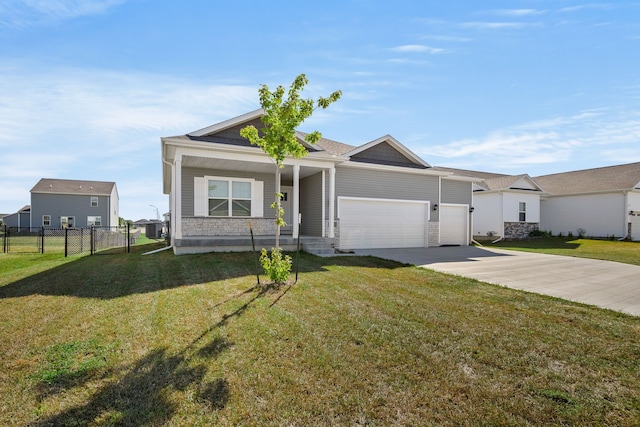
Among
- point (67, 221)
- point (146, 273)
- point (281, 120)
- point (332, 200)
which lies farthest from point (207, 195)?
point (67, 221)

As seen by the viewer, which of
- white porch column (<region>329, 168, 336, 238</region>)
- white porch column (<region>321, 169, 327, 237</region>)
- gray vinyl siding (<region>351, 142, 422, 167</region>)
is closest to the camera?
white porch column (<region>329, 168, 336, 238</region>)

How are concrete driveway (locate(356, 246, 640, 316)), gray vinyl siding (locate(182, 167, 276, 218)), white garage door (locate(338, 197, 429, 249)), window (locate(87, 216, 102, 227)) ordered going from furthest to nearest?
window (locate(87, 216, 102, 227))
white garage door (locate(338, 197, 429, 249))
gray vinyl siding (locate(182, 167, 276, 218))
concrete driveway (locate(356, 246, 640, 316))

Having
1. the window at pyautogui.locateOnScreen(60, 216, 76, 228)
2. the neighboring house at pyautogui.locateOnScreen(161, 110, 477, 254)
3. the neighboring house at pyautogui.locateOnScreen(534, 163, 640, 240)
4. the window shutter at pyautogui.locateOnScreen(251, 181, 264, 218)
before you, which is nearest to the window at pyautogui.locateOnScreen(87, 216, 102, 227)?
the window at pyautogui.locateOnScreen(60, 216, 76, 228)

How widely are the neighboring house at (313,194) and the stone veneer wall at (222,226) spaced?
4 cm

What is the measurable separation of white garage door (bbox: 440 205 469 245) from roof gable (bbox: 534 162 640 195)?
40.2 ft

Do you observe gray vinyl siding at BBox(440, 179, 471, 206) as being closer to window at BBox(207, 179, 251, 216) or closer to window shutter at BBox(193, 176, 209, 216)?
window at BBox(207, 179, 251, 216)

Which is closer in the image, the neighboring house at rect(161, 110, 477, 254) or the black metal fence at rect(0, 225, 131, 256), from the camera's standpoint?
the neighboring house at rect(161, 110, 477, 254)

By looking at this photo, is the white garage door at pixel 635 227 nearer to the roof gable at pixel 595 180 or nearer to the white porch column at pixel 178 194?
the roof gable at pixel 595 180

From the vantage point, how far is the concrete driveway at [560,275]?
19.5 ft

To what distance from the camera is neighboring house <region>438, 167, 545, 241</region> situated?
20.5 m

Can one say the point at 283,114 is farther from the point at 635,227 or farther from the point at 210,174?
the point at 635,227

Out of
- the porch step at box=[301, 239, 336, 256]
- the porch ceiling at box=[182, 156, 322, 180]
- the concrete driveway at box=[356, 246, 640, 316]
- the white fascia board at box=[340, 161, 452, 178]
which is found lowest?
the concrete driveway at box=[356, 246, 640, 316]

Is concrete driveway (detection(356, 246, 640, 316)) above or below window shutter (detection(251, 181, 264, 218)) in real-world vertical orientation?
below

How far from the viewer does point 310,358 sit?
3.30 meters
